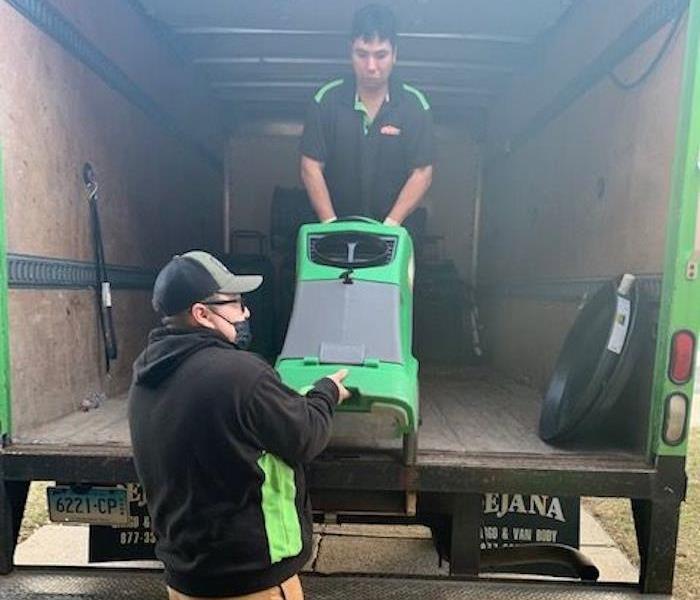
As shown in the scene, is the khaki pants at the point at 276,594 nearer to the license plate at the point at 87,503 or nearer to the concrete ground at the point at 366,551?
the license plate at the point at 87,503

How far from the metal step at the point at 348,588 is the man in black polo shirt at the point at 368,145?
160 cm

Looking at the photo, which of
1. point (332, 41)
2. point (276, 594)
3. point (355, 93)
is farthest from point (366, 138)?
point (276, 594)

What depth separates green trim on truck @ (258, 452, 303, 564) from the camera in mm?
1674

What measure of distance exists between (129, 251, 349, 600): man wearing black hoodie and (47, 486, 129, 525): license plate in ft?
1.58

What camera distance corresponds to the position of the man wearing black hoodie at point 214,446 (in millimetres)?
1602

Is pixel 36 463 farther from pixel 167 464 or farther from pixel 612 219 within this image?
pixel 612 219

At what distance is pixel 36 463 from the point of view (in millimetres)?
2109

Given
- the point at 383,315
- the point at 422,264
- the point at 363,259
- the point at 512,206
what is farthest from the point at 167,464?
the point at 422,264

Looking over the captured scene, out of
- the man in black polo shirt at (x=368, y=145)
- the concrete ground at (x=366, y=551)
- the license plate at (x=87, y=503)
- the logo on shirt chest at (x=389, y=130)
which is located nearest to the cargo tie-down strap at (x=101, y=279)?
the man in black polo shirt at (x=368, y=145)

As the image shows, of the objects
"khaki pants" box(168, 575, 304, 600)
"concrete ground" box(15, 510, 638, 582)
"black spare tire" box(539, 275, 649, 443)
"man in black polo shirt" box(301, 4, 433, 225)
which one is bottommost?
"concrete ground" box(15, 510, 638, 582)

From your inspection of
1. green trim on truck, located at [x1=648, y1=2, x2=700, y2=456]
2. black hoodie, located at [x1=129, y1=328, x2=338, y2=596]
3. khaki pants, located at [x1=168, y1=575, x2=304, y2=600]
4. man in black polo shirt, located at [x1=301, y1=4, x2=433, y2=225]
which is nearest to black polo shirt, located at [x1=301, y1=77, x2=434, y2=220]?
man in black polo shirt, located at [x1=301, y1=4, x2=433, y2=225]

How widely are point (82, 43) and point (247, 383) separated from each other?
2140mm

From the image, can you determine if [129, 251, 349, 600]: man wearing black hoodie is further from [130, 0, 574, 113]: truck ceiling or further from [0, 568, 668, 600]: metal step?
[130, 0, 574, 113]: truck ceiling

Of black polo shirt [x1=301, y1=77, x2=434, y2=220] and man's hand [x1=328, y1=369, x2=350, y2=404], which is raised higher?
black polo shirt [x1=301, y1=77, x2=434, y2=220]
